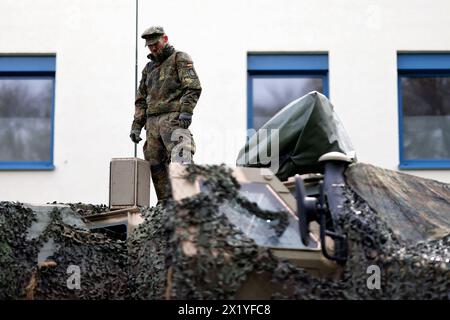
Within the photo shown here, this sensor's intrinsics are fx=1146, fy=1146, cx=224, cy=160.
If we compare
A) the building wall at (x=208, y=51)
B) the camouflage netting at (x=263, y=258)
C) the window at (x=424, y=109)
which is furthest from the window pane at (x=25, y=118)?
the camouflage netting at (x=263, y=258)

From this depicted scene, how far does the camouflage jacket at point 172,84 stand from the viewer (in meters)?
9.89

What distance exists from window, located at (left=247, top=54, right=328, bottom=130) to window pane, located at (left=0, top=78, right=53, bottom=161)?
266 centimetres

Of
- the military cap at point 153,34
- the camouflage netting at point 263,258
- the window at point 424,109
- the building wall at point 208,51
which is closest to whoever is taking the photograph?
the camouflage netting at point 263,258

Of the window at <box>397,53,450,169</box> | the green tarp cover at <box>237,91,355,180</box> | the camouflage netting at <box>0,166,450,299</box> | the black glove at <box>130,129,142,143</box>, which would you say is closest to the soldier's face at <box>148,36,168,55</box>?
the black glove at <box>130,129,142,143</box>

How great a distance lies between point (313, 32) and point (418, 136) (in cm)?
198

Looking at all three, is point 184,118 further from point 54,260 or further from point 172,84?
point 54,260

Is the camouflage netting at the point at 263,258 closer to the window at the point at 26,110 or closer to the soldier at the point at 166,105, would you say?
the soldier at the point at 166,105

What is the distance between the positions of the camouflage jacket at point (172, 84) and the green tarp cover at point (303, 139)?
1.25 m

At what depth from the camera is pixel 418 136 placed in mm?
15047

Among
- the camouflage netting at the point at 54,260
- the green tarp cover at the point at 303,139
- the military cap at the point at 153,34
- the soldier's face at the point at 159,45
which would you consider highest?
the military cap at the point at 153,34

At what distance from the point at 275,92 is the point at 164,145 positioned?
5.03 meters

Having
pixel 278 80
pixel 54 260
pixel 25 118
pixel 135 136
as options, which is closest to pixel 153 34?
pixel 135 136

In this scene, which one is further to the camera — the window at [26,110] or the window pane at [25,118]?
the window pane at [25,118]
